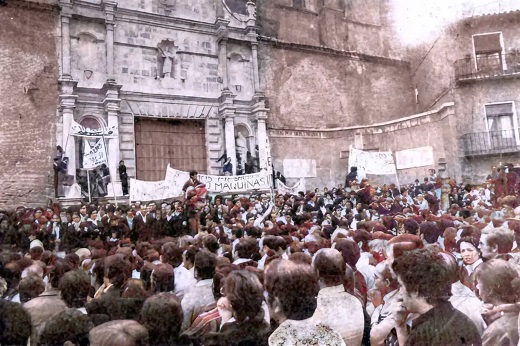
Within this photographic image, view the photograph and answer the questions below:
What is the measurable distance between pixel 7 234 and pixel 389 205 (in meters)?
6.39

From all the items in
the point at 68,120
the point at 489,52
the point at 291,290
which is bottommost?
the point at 291,290

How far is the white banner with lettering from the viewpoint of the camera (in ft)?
34.5

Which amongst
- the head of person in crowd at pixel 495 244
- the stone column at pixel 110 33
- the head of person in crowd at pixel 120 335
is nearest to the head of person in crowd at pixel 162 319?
the head of person in crowd at pixel 120 335

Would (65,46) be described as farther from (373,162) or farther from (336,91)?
(373,162)

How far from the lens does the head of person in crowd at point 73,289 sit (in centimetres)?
337

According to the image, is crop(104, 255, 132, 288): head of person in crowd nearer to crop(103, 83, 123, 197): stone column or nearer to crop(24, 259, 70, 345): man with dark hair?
crop(24, 259, 70, 345): man with dark hair

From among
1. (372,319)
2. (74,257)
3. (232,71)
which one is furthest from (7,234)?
(232,71)

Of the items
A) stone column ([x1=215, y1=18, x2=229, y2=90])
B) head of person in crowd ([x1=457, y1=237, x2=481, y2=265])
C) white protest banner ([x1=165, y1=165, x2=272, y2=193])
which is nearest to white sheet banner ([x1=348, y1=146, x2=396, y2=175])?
white protest banner ([x1=165, y1=165, x2=272, y2=193])

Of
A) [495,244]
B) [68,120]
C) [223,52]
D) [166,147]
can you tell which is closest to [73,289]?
[495,244]

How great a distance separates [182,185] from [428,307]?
27.3 feet

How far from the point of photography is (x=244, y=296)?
9.11 ft

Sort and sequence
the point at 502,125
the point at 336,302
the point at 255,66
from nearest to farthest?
the point at 336,302 < the point at 502,125 < the point at 255,66

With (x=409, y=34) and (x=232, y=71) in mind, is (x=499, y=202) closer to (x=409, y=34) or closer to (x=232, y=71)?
(x=409, y=34)

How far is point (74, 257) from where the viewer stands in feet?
16.2
